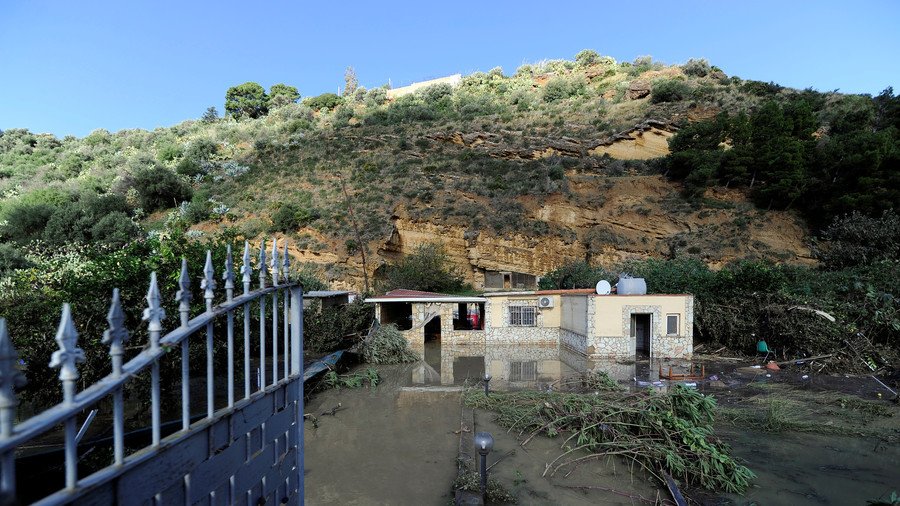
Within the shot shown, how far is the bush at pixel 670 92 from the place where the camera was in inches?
1682

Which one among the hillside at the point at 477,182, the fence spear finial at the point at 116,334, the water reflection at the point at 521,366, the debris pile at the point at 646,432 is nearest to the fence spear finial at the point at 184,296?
the fence spear finial at the point at 116,334

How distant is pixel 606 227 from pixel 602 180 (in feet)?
16.1

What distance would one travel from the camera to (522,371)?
52.8 ft

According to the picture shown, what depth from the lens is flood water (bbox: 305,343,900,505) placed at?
6938 millimetres

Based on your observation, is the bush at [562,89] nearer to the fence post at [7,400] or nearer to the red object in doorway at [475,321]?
the red object in doorway at [475,321]

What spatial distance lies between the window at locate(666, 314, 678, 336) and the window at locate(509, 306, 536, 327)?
5830mm

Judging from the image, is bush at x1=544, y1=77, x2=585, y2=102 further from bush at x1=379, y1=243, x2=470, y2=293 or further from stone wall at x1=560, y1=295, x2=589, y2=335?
stone wall at x1=560, y1=295, x2=589, y2=335

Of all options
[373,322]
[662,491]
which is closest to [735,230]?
[373,322]

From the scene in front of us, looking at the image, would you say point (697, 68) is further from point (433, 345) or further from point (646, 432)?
point (646, 432)

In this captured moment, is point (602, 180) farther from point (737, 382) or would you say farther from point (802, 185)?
point (737, 382)

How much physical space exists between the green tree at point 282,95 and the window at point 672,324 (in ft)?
200

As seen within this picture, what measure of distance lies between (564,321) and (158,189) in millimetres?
34548

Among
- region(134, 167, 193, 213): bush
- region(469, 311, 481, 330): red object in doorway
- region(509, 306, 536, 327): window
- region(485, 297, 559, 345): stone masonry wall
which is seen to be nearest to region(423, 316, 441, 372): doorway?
region(469, 311, 481, 330): red object in doorway

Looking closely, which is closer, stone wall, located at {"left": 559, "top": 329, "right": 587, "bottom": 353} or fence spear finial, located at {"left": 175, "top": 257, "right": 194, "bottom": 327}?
fence spear finial, located at {"left": 175, "top": 257, "right": 194, "bottom": 327}
